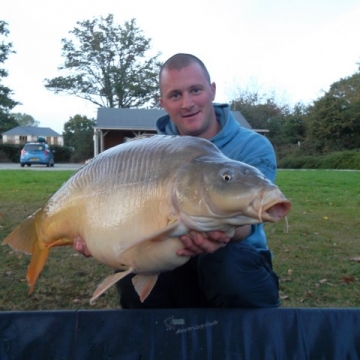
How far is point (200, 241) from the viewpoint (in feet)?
4.53

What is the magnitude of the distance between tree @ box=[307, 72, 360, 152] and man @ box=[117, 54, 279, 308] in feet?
65.4

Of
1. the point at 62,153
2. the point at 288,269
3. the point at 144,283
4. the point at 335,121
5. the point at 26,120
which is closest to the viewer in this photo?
the point at 144,283

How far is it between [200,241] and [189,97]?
0.76m

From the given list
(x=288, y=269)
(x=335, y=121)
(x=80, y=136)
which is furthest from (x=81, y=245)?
(x=80, y=136)

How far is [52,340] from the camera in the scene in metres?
1.91

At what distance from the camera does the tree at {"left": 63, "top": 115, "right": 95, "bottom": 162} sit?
27.9 m

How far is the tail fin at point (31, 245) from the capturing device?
1.70 metres

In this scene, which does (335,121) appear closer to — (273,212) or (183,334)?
(183,334)

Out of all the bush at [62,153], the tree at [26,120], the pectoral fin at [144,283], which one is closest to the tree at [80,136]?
the bush at [62,153]

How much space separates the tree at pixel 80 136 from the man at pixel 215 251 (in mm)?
25870

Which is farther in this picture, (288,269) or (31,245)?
(288,269)

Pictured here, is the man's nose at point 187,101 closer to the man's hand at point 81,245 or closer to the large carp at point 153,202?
the large carp at point 153,202

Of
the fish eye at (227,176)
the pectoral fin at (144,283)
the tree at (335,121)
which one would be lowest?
the pectoral fin at (144,283)

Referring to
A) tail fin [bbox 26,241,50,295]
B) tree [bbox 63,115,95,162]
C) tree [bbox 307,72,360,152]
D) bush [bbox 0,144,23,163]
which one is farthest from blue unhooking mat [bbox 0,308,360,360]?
bush [bbox 0,144,23,163]
